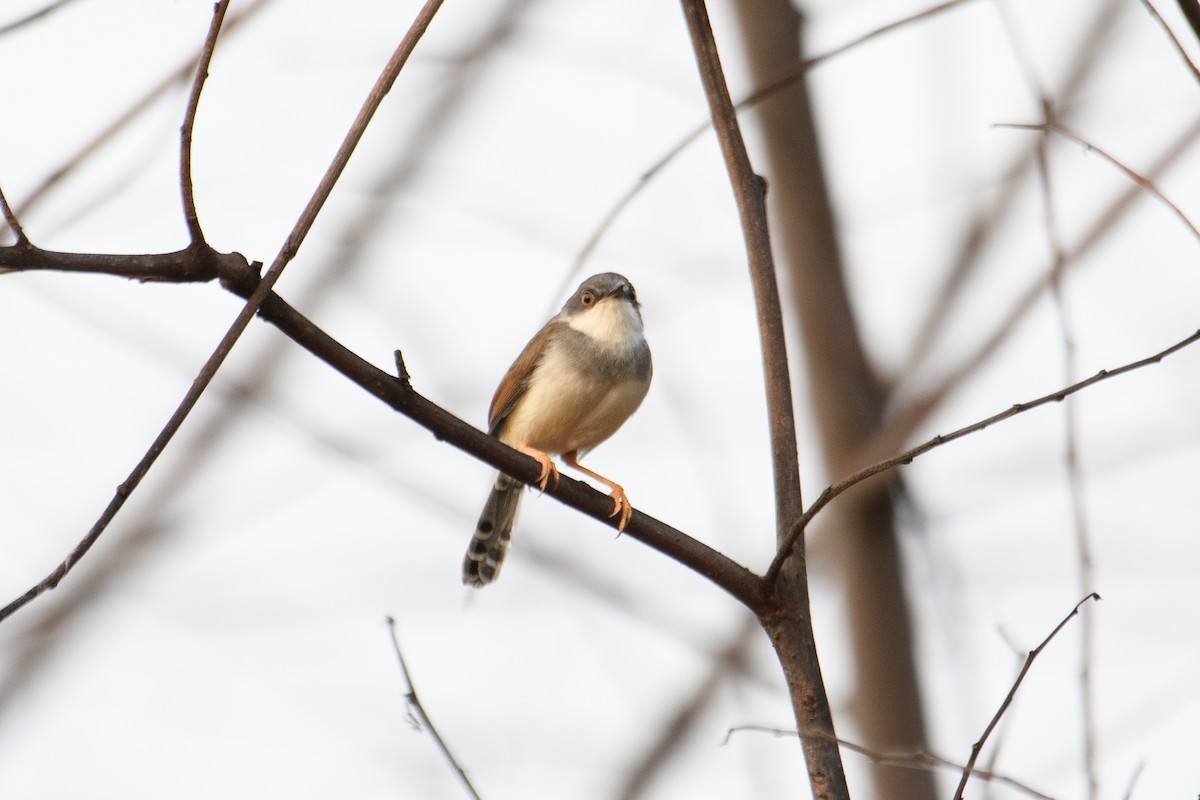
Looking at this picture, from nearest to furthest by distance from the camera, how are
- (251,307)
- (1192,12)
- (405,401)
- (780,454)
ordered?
(1192,12) < (251,307) < (405,401) < (780,454)

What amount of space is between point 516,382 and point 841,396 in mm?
1458

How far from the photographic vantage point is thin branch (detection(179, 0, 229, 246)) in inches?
86.3

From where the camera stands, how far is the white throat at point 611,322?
576cm

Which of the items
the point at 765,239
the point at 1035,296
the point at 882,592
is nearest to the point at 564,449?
the point at 882,592

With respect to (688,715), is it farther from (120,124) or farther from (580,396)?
(120,124)

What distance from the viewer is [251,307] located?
7.23ft

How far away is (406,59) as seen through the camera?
2428 mm

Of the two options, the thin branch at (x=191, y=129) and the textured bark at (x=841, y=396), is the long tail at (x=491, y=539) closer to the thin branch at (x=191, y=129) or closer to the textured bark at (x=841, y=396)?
the textured bark at (x=841, y=396)

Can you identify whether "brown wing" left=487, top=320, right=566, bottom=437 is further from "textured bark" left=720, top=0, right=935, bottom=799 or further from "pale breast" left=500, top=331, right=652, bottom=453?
"textured bark" left=720, top=0, right=935, bottom=799

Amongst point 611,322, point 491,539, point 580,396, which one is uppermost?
point 611,322

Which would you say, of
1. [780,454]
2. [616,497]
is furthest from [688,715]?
[780,454]

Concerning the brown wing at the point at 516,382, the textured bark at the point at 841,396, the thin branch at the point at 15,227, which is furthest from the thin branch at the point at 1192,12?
the brown wing at the point at 516,382

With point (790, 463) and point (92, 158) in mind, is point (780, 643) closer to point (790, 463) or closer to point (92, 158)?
point (790, 463)

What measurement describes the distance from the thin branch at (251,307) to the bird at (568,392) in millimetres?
2688
